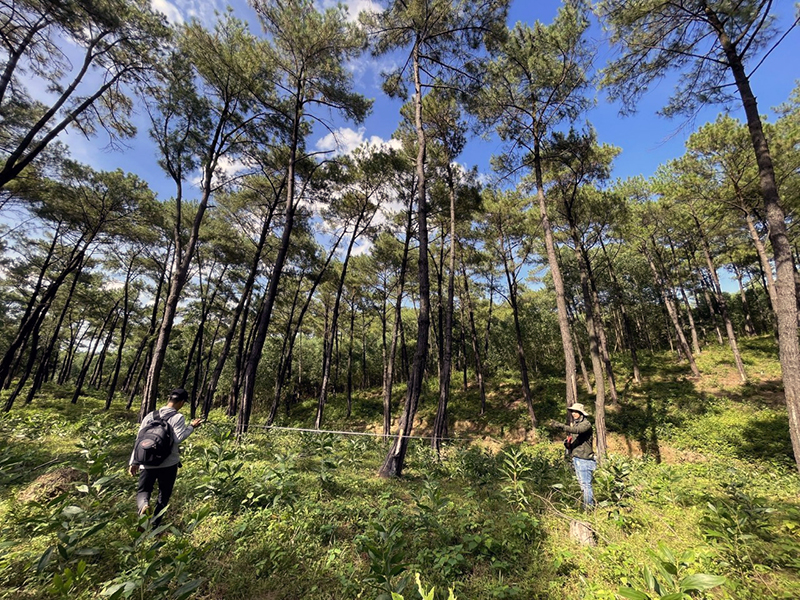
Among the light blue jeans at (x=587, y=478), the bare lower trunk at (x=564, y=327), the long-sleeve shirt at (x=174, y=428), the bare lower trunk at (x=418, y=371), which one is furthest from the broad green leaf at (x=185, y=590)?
the bare lower trunk at (x=564, y=327)

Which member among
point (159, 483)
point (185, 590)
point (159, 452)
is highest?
point (159, 452)

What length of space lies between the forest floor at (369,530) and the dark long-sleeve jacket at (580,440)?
46cm

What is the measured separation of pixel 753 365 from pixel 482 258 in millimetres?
15131

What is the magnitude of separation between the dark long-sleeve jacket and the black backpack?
228 inches

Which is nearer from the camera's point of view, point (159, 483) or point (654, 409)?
point (159, 483)

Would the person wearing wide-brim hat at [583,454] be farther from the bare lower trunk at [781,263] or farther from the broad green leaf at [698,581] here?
the broad green leaf at [698,581]

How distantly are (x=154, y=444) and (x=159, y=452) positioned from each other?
124 millimetres

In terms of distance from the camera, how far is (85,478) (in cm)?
503

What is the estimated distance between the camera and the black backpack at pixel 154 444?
12.0ft

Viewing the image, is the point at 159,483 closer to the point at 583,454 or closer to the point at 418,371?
the point at 418,371

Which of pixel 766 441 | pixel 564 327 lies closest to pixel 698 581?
pixel 564 327

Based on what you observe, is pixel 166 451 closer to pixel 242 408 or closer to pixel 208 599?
pixel 208 599

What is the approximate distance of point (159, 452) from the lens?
3711 millimetres

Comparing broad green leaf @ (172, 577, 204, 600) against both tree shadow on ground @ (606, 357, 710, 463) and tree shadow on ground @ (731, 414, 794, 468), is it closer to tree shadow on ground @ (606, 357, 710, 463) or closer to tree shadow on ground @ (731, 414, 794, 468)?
tree shadow on ground @ (606, 357, 710, 463)
